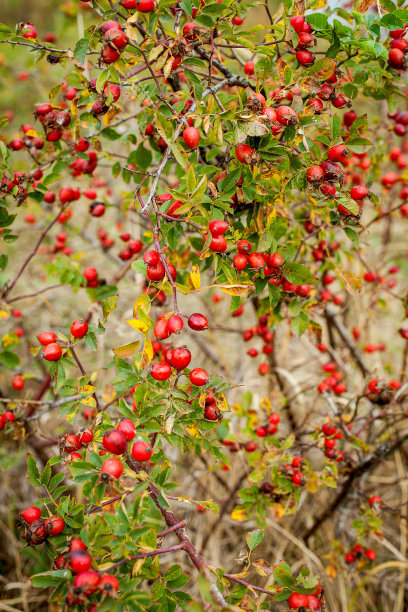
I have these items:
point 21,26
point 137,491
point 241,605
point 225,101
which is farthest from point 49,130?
point 241,605

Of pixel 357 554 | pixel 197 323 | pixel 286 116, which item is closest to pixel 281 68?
pixel 286 116

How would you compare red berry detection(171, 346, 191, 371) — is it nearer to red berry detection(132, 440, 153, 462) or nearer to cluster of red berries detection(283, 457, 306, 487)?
red berry detection(132, 440, 153, 462)

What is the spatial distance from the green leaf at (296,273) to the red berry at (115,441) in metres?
0.75

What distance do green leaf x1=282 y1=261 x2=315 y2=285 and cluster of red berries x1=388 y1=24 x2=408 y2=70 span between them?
0.72 m

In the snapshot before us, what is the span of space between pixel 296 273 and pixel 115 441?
790mm

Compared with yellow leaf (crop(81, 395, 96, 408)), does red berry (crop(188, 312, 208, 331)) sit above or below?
above

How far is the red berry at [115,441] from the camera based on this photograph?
2.93ft

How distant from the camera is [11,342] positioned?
2.03m

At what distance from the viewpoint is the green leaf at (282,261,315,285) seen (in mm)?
1342

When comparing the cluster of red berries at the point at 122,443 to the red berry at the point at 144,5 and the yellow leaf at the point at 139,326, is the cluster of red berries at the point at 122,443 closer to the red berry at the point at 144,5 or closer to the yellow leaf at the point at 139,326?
the yellow leaf at the point at 139,326

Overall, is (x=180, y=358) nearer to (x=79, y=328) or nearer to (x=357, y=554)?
(x=79, y=328)

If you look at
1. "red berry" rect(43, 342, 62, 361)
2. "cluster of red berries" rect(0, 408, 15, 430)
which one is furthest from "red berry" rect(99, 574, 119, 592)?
"cluster of red berries" rect(0, 408, 15, 430)

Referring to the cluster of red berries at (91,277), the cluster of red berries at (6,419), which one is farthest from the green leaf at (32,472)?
the cluster of red berries at (91,277)

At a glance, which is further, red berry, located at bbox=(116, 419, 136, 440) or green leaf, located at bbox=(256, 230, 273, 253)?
green leaf, located at bbox=(256, 230, 273, 253)
